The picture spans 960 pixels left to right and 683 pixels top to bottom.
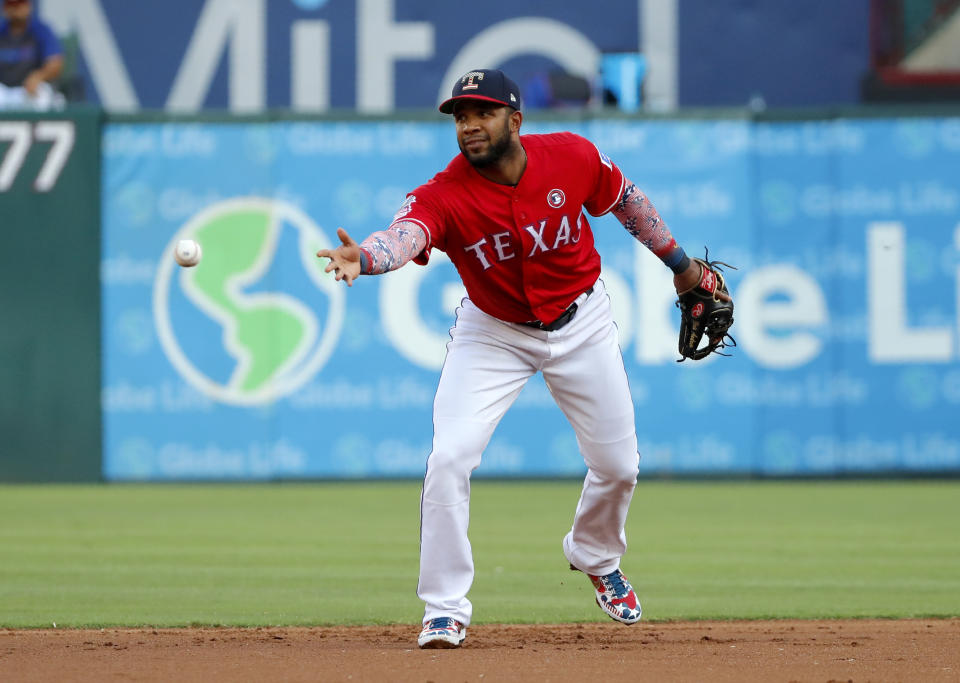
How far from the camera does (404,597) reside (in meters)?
7.43

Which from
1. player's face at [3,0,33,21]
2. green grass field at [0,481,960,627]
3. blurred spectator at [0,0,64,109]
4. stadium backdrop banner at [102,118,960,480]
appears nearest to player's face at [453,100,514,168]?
green grass field at [0,481,960,627]

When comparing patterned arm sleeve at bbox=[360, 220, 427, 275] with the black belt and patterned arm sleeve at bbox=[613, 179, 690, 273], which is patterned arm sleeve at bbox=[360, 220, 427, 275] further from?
patterned arm sleeve at bbox=[613, 179, 690, 273]

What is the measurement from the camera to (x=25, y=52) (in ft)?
46.7

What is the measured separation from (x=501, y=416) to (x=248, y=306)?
7837mm

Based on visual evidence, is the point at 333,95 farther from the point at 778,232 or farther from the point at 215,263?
the point at 778,232

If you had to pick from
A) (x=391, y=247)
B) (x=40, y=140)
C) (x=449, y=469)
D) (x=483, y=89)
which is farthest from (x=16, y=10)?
(x=449, y=469)

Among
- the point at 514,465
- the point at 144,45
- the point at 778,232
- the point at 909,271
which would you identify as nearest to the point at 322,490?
the point at 514,465

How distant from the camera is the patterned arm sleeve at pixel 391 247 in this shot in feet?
17.4

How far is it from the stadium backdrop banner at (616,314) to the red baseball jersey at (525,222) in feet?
23.5

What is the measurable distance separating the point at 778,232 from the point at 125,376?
5.91m

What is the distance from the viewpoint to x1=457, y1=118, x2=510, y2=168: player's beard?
5.81m

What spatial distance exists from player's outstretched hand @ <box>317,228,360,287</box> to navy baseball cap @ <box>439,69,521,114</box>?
0.76 m

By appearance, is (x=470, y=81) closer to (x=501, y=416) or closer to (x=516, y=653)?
(x=501, y=416)

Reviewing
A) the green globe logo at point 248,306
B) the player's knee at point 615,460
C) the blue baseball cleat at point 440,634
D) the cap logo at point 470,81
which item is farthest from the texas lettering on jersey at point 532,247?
the green globe logo at point 248,306
